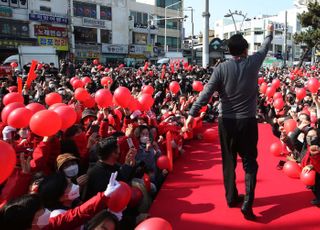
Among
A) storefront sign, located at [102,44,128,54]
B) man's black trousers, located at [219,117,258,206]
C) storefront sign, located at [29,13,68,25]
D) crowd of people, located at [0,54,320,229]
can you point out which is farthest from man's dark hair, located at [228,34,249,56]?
storefront sign, located at [102,44,128,54]

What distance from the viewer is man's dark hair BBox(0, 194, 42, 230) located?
2.07 meters

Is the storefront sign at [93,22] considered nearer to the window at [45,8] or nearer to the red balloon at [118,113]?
the window at [45,8]

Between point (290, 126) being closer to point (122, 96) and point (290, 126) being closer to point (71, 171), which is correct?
point (122, 96)

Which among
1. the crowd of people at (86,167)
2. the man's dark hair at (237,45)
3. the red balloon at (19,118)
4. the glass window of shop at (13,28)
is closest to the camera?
the crowd of people at (86,167)

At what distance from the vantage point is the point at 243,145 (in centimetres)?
313

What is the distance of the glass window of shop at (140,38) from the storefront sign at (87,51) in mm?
5797

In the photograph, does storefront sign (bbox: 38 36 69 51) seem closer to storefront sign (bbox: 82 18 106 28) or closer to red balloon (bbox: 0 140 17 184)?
storefront sign (bbox: 82 18 106 28)

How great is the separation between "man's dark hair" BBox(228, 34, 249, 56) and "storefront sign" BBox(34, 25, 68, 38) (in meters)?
26.7

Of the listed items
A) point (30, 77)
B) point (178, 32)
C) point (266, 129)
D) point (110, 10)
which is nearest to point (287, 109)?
point (266, 129)

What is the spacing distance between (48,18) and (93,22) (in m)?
6.06

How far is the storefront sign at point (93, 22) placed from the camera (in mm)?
32719

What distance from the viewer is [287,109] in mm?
6703

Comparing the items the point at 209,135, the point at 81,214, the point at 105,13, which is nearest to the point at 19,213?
the point at 81,214

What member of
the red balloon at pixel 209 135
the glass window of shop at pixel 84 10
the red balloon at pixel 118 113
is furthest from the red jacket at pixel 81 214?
the glass window of shop at pixel 84 10
